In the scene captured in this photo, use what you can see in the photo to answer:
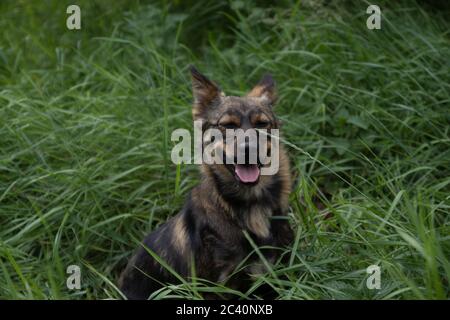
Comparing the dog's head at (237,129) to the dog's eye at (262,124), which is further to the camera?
the dog's eye at (262,124)

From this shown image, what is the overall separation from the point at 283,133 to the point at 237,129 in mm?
1264

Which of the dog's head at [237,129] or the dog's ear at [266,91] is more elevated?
the dog's ear at [266,91]

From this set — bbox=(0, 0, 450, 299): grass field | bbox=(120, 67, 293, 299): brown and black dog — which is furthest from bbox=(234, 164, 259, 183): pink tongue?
bbox=(0, 0, 450, 299): grass field

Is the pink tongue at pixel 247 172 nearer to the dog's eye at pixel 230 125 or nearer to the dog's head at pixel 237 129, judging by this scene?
the dog's head at pixel 237 129

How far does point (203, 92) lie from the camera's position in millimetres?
4207

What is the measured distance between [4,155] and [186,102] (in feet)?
5.03

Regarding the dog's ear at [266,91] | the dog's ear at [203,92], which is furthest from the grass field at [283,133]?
the dog's ear at [203,92]

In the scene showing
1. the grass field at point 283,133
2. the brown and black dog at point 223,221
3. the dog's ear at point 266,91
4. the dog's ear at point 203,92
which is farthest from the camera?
the dog's ear at point 266,91

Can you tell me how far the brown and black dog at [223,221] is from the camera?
3.72m

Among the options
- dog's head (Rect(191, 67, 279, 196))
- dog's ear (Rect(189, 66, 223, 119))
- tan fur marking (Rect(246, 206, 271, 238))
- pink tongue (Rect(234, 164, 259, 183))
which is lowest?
tan fur marking (Rect(246, 206, 271, 238))

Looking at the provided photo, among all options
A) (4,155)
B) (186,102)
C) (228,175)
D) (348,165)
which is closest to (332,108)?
(348,165)

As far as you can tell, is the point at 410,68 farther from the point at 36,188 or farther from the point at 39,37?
the point at 39,37

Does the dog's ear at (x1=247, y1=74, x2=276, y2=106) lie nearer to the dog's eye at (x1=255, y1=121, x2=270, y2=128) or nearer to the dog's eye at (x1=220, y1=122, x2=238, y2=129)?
the dog's eye at (x1=255, y1=121, x2=270, y2=128)

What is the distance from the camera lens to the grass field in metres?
3.86
